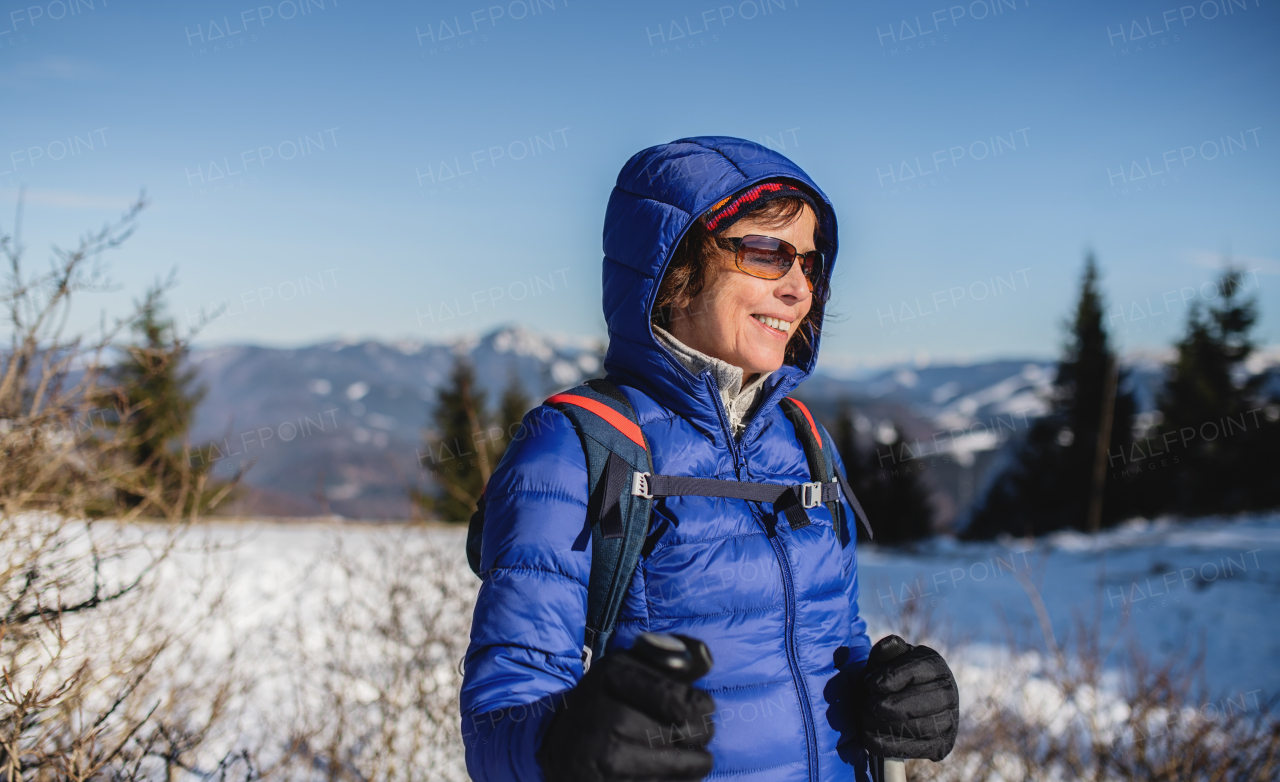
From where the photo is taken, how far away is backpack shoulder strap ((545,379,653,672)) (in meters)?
1.23

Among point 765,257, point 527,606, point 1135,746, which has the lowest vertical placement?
point 1135,746

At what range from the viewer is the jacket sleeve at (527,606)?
1040mm

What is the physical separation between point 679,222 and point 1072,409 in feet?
77.8

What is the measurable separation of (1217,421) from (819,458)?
961 inches

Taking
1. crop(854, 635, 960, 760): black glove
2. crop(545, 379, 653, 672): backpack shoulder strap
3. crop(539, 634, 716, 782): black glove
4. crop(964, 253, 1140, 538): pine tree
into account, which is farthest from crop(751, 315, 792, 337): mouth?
crop(964, 253, 1140, 538): pine tree

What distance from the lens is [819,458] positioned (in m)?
1.64

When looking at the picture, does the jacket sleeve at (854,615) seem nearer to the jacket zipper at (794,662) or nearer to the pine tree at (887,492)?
the jacket zipper at (794,662)

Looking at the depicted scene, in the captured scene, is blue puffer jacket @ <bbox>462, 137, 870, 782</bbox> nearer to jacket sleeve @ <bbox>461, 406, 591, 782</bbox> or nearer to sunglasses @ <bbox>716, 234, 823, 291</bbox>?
jacket sleeve @ <bbox>461, 406, 591, 782</bbox>

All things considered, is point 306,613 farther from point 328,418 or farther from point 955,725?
point 955,725

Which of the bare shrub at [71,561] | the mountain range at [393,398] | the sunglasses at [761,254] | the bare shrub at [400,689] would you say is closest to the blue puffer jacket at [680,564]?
the sunglasses at [761,254]

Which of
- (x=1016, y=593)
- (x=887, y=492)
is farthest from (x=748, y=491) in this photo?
(x=887, y=492)

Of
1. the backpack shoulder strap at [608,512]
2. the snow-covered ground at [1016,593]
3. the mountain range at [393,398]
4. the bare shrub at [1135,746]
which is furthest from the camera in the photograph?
the mountain range at [393,398]

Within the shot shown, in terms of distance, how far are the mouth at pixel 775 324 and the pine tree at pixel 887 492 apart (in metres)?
23.0

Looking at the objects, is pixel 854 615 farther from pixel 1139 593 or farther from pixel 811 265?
pixel 1139 593
